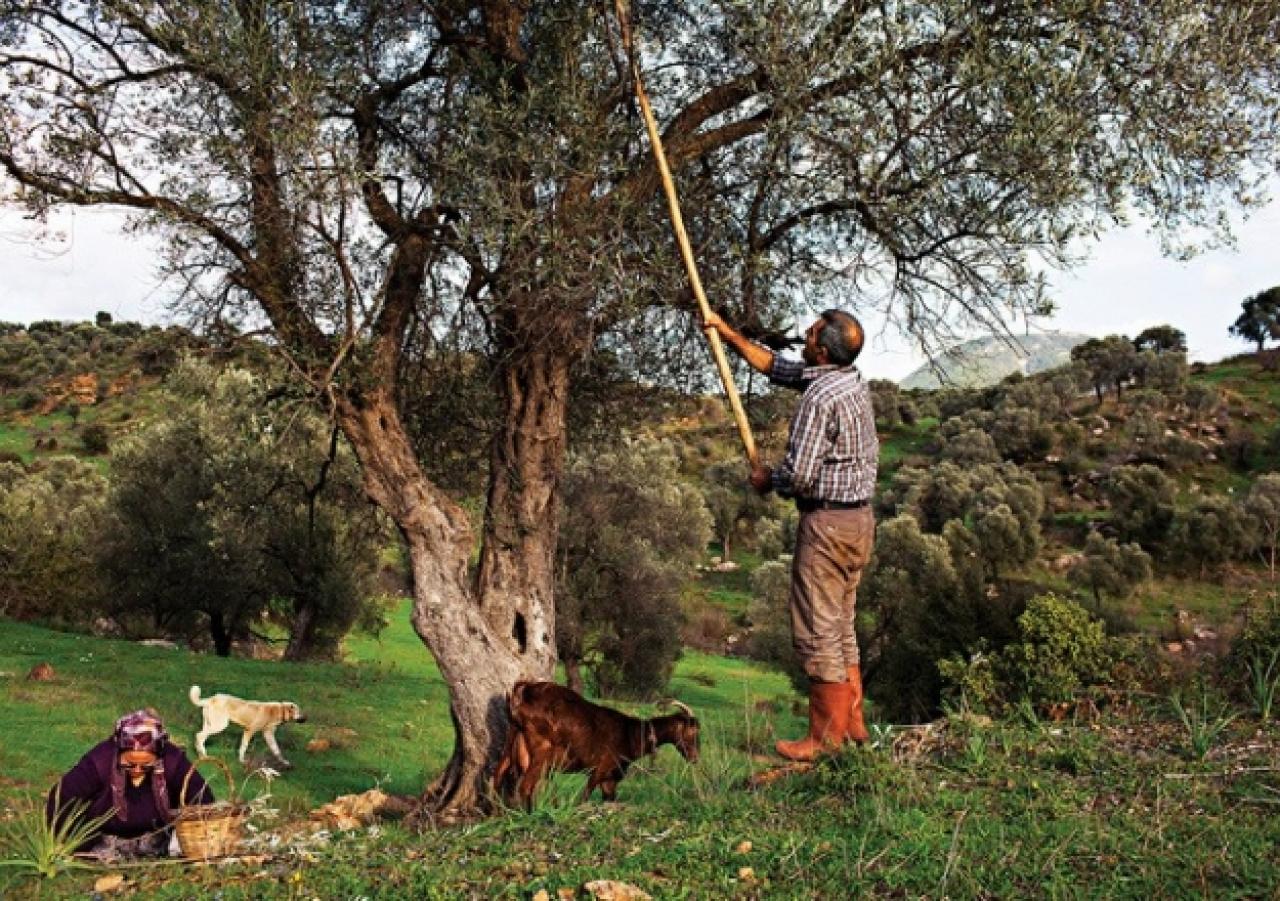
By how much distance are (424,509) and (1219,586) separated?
1779 inches

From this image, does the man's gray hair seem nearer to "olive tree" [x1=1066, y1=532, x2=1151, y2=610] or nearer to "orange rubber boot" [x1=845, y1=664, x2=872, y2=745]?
Answer: "orange rubber boot" [x1=845, y1=664, x2=872, y2=745]

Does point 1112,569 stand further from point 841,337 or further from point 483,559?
point 841,337

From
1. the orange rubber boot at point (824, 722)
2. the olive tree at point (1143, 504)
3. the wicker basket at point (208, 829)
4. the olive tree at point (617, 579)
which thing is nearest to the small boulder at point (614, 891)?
the orange rubber boot at point (824, 722)

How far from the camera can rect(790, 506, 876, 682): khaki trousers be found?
736cm

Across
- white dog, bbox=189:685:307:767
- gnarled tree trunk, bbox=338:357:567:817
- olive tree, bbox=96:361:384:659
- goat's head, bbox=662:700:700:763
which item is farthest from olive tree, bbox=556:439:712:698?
goat's head, bbox=662:700:700:763

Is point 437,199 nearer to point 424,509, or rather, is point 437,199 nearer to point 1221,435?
point 424,509

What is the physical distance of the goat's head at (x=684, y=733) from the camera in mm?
8984

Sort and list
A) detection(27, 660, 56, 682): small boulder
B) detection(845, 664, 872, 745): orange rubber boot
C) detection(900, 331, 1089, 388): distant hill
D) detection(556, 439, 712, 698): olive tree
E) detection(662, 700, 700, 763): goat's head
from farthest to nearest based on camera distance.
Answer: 1. detection(556, 439, 712, 698): olive tree
2. detection(27, 660, 56, 682): small boulder
3. detection(900, 331, 1089, 388): distant hill
4. detection(662, 700, 700, 763): goat's head
5. detection(845, 664, 872, 745): orange rubber boot

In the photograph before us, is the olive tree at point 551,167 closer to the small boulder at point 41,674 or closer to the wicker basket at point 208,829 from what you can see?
the wicker basket at point 208,829

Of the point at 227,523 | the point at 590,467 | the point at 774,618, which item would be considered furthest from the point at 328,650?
the point at 774,618

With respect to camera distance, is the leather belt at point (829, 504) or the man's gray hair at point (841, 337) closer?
the leather belt at point (829, 504)

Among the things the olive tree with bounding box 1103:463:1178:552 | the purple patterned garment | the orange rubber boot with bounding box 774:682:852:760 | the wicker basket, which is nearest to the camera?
the wicker basket

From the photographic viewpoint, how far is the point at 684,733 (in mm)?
9062

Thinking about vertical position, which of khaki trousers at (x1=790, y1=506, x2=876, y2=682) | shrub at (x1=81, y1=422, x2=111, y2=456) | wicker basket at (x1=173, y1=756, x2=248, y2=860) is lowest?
wicker basket at (x1=173, y1=756, x2=248, y2=860)
